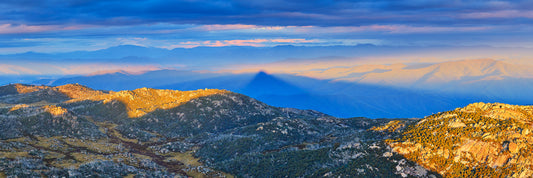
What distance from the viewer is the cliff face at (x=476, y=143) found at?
392ft

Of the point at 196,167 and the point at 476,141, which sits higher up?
the point at 476,141

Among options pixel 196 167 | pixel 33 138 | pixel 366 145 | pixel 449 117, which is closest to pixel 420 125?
pixel 449 117

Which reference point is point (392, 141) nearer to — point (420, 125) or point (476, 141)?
point (420, 125)

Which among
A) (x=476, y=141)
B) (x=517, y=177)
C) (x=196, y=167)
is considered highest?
(x=476, y=141)

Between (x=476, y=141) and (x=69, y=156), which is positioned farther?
(x=69, y=156)

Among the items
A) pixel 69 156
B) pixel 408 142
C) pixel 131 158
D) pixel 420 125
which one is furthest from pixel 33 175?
pixel 420 125

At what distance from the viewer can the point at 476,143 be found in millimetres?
128125

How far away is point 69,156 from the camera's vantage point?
17538cm

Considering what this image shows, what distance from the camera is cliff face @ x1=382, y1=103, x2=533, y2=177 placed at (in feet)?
392

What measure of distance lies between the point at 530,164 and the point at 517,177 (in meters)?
7.18

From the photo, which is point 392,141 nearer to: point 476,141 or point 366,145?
point 366,145

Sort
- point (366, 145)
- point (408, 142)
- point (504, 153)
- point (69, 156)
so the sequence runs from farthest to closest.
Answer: point (69, 156)
point (366, 145)
point (408, 142)
point (504, 153)

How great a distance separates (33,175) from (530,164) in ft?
549

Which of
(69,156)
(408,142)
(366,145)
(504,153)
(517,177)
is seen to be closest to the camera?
(517,177)
